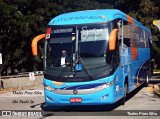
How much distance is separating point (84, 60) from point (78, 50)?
41 cm

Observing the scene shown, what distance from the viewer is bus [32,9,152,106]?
11.7m

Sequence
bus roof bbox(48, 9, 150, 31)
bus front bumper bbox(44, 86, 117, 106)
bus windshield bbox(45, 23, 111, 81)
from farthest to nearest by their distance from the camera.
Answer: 1. bus roof bbox(48, 9, 150, 31)
2. bus windshield bbox(45, 23, 111, 81)
3. bus front bumper bbox(44, 86, 117, 106)

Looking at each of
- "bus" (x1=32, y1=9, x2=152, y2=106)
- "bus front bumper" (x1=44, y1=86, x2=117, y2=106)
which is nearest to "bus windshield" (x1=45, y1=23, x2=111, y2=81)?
"bus" (x1=32, y1=9, x2=152, y2=106)

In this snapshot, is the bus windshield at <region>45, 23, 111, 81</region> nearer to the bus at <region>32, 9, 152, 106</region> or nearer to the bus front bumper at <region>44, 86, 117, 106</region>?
the bus at <region>32, 9, 152, 106</region>

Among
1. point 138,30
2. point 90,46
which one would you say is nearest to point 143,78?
point 138,30

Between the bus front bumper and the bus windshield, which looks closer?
the bus front bumper

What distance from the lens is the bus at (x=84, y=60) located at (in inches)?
462

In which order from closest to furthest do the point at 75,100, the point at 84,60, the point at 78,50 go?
the point at 75,100 < the point at 84,60 < the point at 78,50

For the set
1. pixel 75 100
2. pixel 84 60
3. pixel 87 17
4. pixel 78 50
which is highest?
pixel 87 17

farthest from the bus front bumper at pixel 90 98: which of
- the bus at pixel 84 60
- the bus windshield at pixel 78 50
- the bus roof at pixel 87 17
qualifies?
the bus roof at pixel 87 17

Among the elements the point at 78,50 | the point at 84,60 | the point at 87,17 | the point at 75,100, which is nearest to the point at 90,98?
the point at 75,100

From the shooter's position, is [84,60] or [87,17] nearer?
[84,60]

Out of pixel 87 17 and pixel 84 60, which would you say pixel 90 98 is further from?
pixel 87 17

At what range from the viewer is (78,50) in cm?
1205
